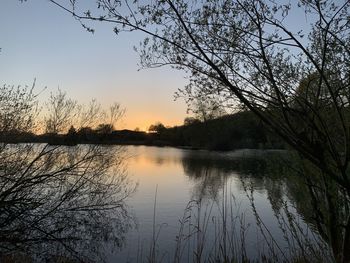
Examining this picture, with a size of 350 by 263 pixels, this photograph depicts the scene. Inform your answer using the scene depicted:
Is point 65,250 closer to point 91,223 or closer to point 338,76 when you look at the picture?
point 91,223

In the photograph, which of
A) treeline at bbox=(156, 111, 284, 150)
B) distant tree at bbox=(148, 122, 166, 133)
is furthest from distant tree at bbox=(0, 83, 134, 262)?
distant tree at bbox=(148, 122, 166, 133)

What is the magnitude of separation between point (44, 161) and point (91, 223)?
103 inches

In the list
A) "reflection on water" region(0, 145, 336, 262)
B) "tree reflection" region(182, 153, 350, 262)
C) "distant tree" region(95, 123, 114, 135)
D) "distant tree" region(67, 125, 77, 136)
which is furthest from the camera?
"distant tree" region(95, 123, 114, 135)

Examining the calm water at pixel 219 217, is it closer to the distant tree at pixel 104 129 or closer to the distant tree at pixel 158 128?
the distant tree at pixel 104 129

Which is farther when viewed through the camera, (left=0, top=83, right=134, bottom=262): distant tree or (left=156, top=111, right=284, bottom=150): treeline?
(left=0, top=83, right=134, bottom=262): distant tree

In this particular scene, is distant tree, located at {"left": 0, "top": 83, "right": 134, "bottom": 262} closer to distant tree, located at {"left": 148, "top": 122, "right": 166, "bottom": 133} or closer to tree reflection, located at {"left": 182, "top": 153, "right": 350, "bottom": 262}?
tree reflection, located at {"left": 182, "top": 153, "right": 350, "bottom": 262}

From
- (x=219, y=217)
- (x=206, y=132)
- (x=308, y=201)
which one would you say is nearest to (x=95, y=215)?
(x=219, y=217)

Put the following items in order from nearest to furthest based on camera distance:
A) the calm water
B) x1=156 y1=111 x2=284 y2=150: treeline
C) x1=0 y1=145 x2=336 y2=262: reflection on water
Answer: x1=156 y1=111 x2=284 y2=150: treeline → the calm water → x1=0 y1=145 x2=336 y2=262: reflection on water

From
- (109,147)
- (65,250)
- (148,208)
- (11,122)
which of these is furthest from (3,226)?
(148,208)

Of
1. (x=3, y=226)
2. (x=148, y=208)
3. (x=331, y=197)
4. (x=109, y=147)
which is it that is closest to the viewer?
(x=331, y=197)

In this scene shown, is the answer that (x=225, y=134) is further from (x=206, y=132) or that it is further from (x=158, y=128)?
(x=158, y=128)

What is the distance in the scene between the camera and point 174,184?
84.5 ft

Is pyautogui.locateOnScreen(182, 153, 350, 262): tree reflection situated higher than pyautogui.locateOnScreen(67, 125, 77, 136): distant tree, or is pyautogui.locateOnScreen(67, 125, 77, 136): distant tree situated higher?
pyautogui.locateOnScreen(67, 125, 77, 136): distant tree

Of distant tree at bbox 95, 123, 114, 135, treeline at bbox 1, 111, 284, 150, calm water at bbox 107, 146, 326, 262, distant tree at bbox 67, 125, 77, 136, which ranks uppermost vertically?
distant tree at bbox 95, 123, 114, 135
